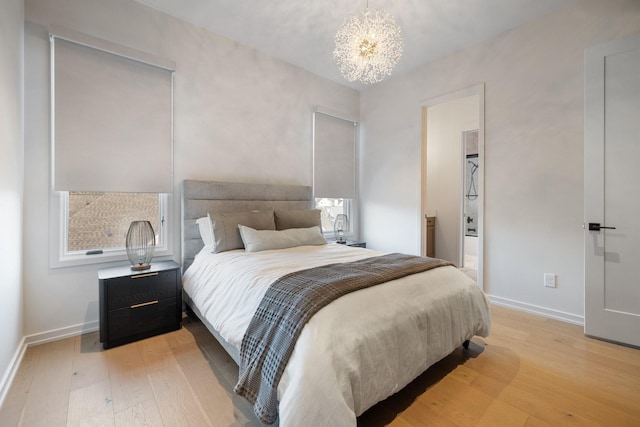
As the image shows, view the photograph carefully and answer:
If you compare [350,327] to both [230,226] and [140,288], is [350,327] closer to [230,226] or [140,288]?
[230,226]

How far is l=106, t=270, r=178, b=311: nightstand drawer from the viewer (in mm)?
2182

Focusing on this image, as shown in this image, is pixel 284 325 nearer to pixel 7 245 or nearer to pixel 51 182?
pixel 7 245

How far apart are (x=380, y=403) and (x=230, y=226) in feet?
6.21

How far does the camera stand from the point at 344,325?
4.27 ft

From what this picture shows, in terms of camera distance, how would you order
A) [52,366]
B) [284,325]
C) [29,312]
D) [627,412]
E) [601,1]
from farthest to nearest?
[601,1]
[29,312]
[52,366]
[627,412]
[284,325]

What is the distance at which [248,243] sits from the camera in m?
2.62

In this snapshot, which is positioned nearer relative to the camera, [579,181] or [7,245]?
[7,245]

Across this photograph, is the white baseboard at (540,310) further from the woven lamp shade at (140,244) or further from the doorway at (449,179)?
the woven lamp shade at (140,244)

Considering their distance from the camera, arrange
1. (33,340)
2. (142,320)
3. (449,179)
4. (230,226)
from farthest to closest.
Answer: (449,179)
(230,226)
(142,320)
(33,340)

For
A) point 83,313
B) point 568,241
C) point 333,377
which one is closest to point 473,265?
point 568,241

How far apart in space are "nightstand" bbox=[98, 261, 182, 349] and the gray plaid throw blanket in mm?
1318

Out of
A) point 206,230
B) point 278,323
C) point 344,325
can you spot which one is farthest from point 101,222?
point 344,325

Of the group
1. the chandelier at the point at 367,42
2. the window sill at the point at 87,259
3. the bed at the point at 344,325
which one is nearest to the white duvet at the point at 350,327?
the bed at the point at 344,325

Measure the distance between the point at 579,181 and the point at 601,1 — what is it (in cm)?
158
